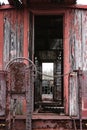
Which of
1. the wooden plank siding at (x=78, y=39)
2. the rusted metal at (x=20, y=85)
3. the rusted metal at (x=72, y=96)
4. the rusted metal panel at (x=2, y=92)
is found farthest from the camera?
the wooden plank siding at (x=78, y=39)

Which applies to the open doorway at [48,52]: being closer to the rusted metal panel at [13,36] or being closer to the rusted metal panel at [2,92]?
the rusted metal panel at [13,36]

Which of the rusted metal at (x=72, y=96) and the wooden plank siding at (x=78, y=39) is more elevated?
the wooden plank siding at (x=78, y=39)

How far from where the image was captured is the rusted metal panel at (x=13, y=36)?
1054 cm

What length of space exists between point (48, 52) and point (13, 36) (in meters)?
8.76

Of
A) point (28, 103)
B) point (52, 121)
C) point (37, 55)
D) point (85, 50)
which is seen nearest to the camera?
point (28, 103)

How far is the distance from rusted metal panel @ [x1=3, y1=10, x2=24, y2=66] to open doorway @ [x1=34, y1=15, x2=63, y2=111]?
2842 mm

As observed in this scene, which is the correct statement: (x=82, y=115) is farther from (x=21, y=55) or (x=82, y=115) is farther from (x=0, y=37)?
(x=0, y=37)

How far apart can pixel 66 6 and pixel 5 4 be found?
1.57 meters

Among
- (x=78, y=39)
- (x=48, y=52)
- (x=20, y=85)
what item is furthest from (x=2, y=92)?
(x=48, y=52)

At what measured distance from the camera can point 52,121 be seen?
31.1 feet

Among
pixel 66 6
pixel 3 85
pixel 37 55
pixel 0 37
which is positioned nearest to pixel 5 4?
pixel 0 37

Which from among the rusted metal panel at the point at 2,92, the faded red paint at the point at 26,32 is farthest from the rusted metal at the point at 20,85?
the faded red paint at the point at 26,32

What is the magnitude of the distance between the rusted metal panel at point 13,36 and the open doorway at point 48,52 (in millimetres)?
2842

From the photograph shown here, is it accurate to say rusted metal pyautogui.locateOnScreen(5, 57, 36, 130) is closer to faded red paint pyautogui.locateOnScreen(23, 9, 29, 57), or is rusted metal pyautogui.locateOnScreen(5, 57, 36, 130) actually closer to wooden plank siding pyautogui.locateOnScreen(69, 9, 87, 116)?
faded red paint pyautogui.locateOnScreen(23, 9, 29, 57)
